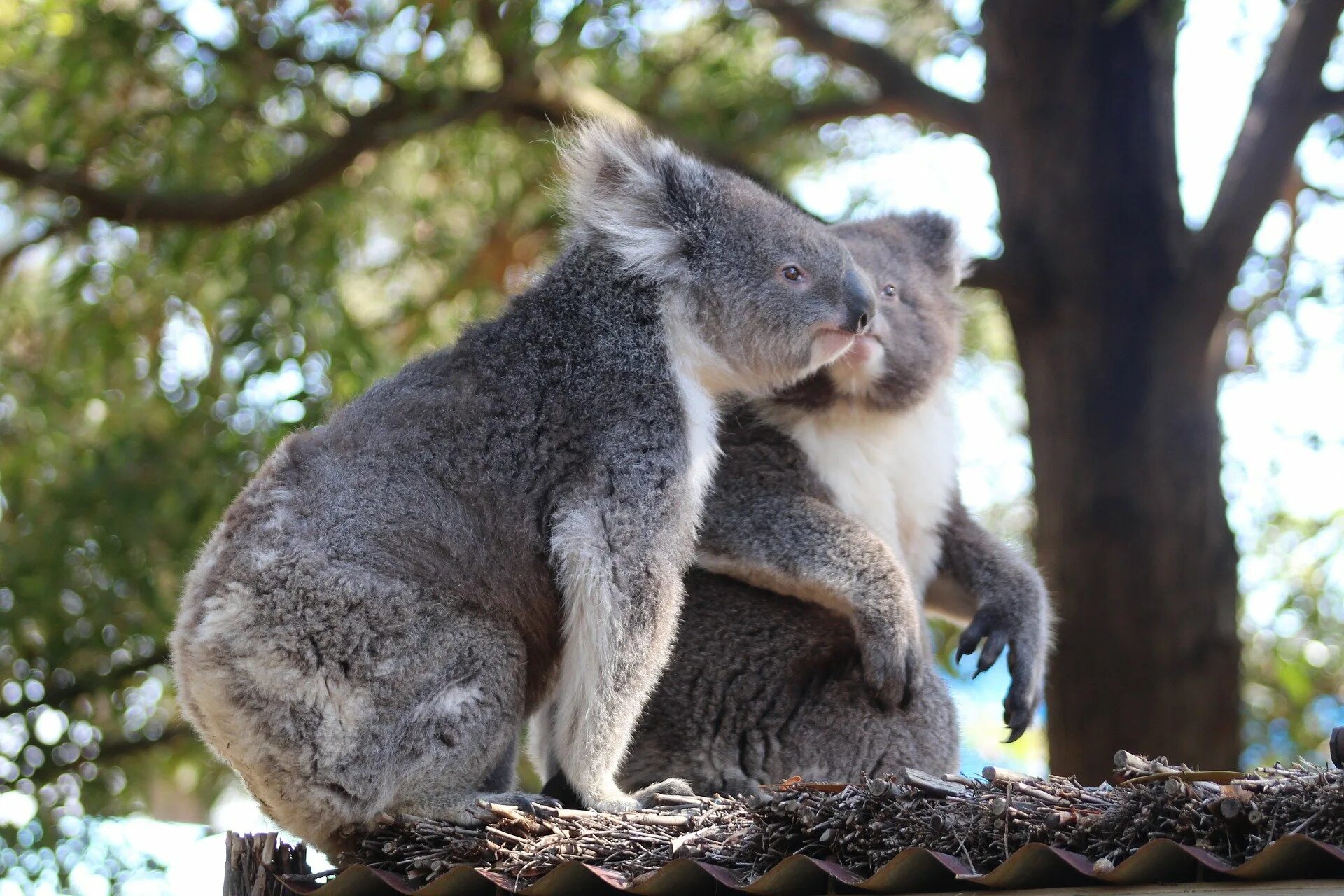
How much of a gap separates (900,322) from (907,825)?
1681 mm

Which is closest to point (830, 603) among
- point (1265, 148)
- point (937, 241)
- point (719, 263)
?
point (719, 263)

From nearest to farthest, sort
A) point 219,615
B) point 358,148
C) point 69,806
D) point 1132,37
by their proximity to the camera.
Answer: point 219,615, point 69,806, point 358,148, point 1132,37

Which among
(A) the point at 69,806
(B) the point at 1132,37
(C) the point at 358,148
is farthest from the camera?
(B) the point at 1132,37

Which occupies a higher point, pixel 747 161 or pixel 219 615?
pixel 747 161

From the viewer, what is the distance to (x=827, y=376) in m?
4.06

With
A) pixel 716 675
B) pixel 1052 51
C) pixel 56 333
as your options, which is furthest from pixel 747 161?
pixel 716 675

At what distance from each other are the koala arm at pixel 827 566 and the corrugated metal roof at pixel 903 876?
3.19 ft

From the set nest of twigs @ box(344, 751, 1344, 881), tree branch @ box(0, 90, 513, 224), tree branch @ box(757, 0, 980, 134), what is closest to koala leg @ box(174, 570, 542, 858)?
nest of twigs @ box(344, 751, 1344, 881)

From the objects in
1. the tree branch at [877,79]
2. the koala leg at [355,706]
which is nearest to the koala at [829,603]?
the koala leg at [355,706]

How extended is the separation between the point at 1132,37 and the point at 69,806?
23.2 ft

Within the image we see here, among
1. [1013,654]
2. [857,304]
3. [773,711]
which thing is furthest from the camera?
[1013,654]

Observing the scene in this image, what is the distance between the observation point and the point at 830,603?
3883 millimetres

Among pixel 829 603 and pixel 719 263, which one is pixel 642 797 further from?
pixel 719 263

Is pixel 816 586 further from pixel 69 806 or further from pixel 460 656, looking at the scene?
pixel 69 806
